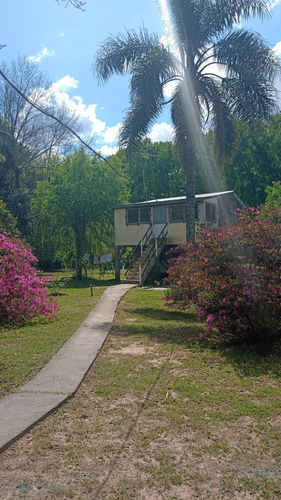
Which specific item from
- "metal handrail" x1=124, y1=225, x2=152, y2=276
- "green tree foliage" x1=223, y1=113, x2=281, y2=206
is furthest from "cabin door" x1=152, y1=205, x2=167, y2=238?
"green tree foliage" x1=223, y1=113, x2=281, y2=206

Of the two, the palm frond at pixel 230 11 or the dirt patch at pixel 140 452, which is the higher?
the palm frond at pixel 230 11

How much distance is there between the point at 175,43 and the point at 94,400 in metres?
12.0

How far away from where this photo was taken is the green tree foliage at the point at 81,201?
26.2 m

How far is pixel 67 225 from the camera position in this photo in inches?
1060

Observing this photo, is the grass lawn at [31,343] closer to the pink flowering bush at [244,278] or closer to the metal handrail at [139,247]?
the pink flowering bush at [244,278]

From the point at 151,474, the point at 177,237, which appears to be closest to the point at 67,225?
the point at 177,237

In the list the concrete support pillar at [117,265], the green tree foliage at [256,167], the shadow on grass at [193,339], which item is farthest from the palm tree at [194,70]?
the green tree foliage at [256,167]

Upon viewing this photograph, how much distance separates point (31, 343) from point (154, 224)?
16.1 meters

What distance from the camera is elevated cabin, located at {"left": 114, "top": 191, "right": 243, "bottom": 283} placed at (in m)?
21.0

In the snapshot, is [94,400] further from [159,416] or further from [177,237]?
[177,237]

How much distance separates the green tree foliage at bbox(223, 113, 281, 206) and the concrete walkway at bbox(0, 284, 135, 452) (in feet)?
101

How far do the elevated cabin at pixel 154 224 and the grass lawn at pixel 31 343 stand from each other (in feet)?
31.6

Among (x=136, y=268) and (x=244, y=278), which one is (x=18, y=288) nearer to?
(x=244, y=278)

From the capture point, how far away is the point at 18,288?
9172 millimetres
